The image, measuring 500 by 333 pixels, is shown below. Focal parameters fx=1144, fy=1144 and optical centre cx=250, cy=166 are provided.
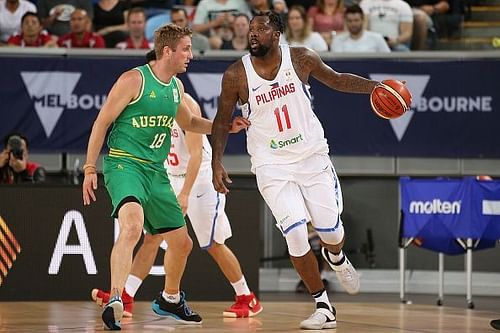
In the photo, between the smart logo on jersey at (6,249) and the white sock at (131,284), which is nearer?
the white sock at (131,284)

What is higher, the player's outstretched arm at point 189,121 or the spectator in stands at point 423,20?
the spectator in stands at point 423,20

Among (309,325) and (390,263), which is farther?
(390,263)

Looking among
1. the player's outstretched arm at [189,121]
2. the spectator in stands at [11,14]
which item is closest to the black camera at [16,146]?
the spectator in stands at [11,14]

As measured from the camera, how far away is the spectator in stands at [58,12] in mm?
15508

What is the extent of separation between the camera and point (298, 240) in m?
8.73

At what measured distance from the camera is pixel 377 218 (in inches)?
585

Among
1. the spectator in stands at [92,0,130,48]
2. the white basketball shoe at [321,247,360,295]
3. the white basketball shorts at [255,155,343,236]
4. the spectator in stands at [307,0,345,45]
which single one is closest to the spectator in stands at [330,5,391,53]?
the spectator in stands at [307,0,345,45]

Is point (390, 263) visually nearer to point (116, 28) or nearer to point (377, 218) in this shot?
point (377, 218)

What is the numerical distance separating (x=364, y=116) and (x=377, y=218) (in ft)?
4.68

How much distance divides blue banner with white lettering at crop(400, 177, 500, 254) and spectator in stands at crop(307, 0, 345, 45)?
3533mm

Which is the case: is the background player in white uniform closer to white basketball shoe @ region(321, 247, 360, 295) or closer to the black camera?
white basketball shoe @ region(321, 247, 360, 295)

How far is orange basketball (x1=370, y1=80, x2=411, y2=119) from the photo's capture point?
28.2ft

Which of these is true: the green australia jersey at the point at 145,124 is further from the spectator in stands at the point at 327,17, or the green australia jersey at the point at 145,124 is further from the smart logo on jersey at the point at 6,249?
the spectator in stands at the point at 327,17

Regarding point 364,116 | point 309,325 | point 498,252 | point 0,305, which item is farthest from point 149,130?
point 498,252
